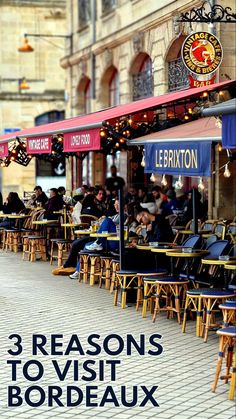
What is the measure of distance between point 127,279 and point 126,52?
15.4 m

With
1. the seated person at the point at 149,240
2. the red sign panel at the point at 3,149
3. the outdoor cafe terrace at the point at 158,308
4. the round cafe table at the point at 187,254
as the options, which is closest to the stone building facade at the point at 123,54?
the red sign panel at the point at 3,149

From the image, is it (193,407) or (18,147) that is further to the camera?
(18,147)

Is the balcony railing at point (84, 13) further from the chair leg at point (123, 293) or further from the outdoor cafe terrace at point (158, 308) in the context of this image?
the chair leg at point (123, 293)

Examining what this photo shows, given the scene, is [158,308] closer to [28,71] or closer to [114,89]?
[114,89]

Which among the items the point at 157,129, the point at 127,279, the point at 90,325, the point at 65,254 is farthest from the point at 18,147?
the point at 90,325

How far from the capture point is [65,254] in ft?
68.3

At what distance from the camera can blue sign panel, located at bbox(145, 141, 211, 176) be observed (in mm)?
12078

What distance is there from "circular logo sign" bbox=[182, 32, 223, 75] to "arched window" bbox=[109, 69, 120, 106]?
11.0 meters

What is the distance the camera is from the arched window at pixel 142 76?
26548 millimetres

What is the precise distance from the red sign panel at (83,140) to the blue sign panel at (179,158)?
194cm

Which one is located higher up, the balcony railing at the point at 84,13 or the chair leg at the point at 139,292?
the balcony railing at the point at 84,13

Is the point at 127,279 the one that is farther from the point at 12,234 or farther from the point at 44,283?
the point at 12,234

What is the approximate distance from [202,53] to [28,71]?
29.5m

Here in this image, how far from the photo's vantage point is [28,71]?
47812 millimetres
